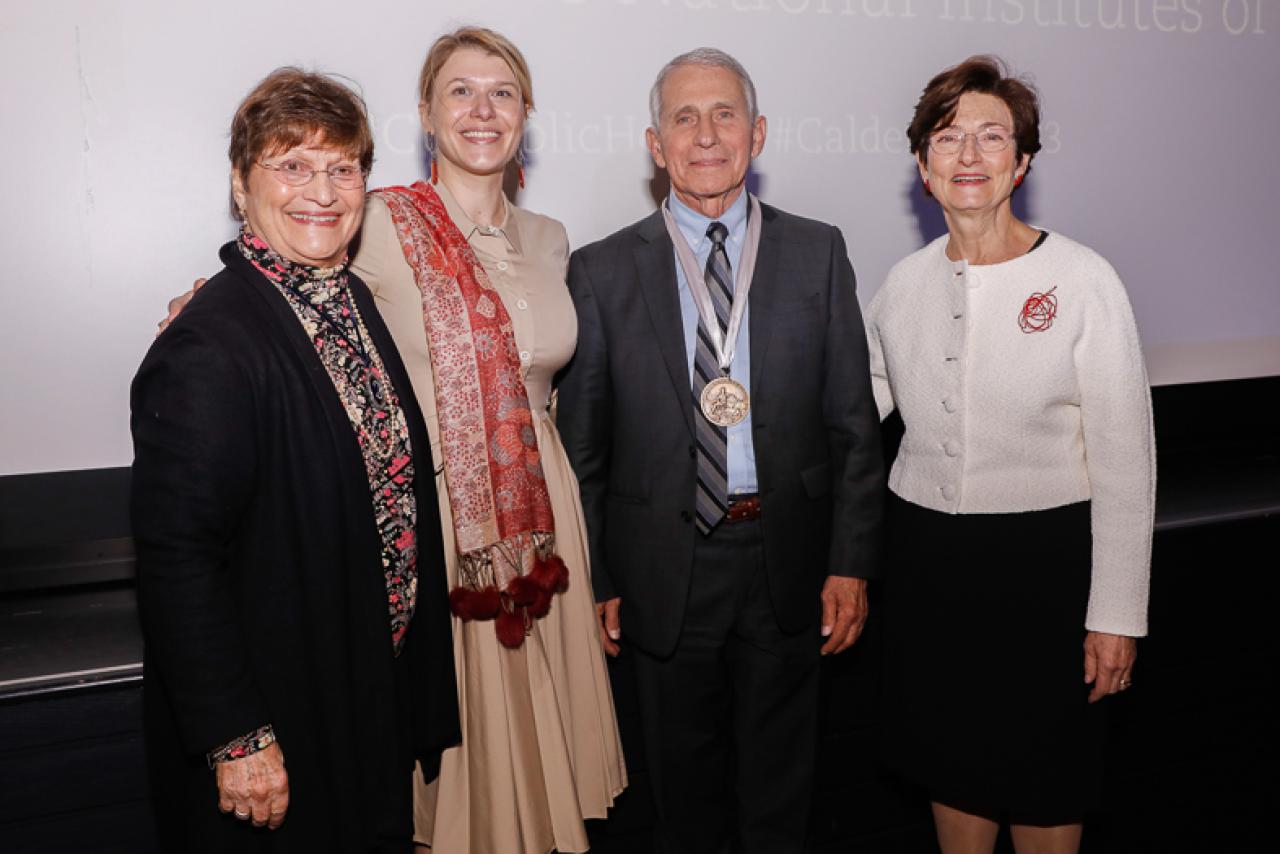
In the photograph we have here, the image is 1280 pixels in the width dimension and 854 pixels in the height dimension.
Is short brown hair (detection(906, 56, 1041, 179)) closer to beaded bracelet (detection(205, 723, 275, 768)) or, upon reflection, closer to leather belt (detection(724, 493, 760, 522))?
leather belt (detection(724, 493, 760, 522))

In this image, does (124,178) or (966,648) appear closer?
(966,648)

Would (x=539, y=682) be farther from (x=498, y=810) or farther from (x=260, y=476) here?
(x=260, y=476)

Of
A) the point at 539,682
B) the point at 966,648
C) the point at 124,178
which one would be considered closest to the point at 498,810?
the point at 539,682

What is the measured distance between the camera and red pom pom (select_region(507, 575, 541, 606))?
1.98 m

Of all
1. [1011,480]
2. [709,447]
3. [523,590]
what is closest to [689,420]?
[709,447]

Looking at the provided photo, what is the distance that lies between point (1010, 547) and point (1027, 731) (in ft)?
1.25

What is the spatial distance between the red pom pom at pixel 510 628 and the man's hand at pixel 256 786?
0.50 m

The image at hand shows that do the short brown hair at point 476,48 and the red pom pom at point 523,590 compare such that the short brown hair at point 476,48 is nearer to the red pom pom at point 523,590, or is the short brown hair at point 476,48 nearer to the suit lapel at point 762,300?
the suit lapel at point 762,300

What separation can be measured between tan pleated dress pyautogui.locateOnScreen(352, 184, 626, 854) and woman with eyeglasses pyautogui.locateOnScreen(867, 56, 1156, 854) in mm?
702

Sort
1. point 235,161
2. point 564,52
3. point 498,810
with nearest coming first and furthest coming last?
point 235,161
point 498,810
point 564,52

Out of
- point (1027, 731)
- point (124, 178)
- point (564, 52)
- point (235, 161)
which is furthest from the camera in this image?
A: point (564, 52)

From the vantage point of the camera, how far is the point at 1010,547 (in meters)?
2.14

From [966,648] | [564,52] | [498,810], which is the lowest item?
[498,810]

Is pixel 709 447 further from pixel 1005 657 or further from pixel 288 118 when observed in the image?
pixel 288 118
